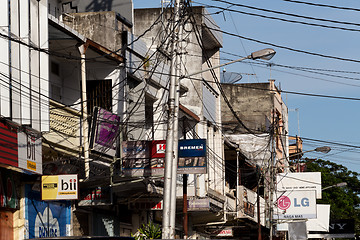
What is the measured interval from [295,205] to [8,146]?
100 ft

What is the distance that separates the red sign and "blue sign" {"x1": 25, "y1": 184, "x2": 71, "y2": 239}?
2.29 metres

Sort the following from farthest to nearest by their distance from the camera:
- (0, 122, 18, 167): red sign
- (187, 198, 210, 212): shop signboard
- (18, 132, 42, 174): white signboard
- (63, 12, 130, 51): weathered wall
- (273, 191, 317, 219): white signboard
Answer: (273, 191, 317, 219): white signboard
(187, 198, 210, 212): shop signboard
(63, 12, 130, 51): weathered wall
(18, 132, 42, 174): white signboard
(0, 122, 18, 167): red sign

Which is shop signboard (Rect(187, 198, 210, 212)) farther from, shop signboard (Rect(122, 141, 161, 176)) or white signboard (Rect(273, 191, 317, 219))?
white signboard (Rect(273, 191, 317, 219))

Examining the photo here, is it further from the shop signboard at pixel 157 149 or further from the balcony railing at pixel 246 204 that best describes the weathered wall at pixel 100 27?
the balcony railing at pixel 246 204

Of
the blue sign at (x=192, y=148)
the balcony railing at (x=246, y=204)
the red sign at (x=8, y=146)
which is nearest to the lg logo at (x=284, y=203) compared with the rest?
the balcony railing at (x=246, y=204)

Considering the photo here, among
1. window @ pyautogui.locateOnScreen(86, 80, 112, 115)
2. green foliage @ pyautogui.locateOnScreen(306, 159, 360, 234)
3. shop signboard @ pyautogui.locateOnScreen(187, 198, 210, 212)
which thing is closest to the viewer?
window @ pyautogui.locateOnScreen(86, 80, 112, 115)

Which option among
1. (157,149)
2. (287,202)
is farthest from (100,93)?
(287,202)

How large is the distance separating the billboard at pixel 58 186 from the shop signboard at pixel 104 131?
296 centimetres

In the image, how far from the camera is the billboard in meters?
19.2

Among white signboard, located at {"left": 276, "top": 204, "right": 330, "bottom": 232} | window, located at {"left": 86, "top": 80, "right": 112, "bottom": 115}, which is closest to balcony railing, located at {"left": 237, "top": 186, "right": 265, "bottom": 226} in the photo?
white signboard, located at {"left": 276, "top": 204, "right": 330, "bottom": 232}

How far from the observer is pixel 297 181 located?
48.0m

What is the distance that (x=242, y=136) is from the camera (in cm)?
4900

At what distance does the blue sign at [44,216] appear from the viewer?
19.7 meters

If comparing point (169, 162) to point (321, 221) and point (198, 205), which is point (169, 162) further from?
point (321, 221)
